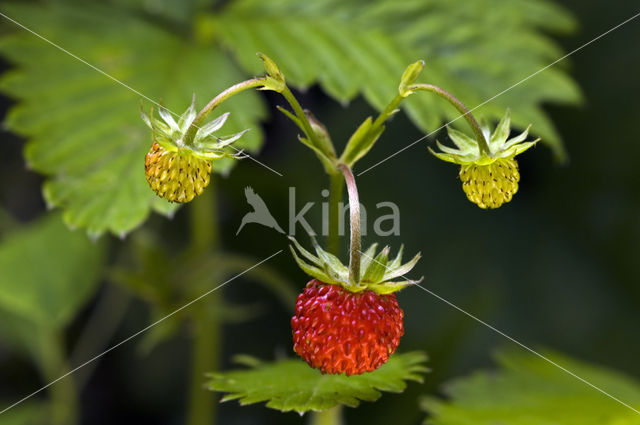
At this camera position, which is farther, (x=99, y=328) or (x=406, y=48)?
(x=99, y=328)

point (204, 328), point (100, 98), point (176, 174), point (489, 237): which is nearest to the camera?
point (176, 174)

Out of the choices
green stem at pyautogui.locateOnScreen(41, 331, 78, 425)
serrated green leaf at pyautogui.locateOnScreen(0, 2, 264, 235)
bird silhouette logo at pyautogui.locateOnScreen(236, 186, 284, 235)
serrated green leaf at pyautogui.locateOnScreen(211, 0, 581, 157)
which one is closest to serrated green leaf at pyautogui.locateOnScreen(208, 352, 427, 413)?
serrated green leaf at pyautogui.locateOnScreen(0, 2, 264, 235)

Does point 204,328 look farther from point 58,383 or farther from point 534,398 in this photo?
point 534,398

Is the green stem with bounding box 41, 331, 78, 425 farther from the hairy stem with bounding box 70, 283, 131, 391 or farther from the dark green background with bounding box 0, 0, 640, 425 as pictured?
the dark green background with bounding box 0, 0, 640, 425

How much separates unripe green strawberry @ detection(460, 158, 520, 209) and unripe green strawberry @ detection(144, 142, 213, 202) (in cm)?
28

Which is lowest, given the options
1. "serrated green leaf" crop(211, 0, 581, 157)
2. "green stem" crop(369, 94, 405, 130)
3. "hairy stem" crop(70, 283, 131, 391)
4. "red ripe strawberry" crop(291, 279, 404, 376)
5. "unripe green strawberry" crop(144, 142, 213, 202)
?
"hairy stem" crop(70, 283, 131, 391)

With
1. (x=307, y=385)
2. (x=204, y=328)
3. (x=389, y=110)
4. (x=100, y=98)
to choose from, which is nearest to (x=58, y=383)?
(x=204, y=328)

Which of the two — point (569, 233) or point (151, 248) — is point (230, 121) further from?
point (569, 233)

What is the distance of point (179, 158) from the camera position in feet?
2.38

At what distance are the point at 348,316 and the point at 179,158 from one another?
0.78ft

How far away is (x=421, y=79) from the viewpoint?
3.96 ft

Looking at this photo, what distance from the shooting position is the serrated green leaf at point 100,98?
1.05 m

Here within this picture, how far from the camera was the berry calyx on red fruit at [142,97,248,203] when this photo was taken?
72 centimetres

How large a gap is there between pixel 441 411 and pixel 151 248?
626mm
